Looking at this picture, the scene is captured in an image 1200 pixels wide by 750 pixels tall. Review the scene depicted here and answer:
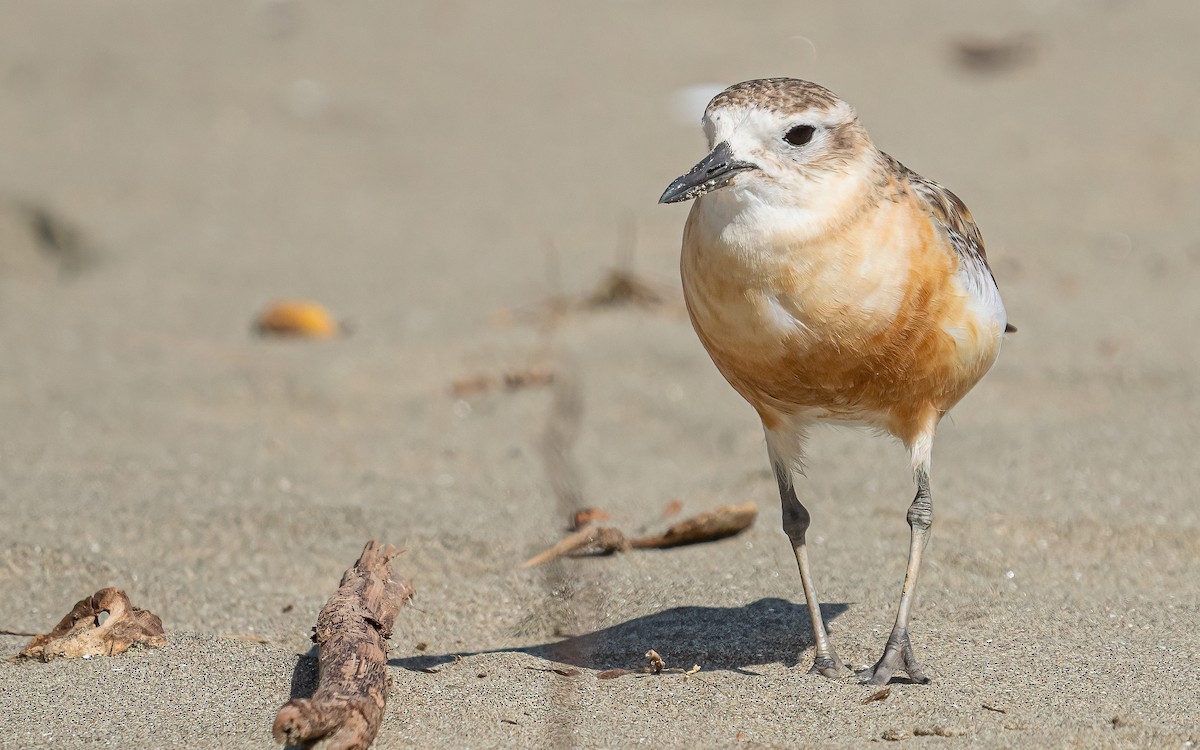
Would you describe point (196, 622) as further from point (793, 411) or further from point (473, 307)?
point (473, 307)

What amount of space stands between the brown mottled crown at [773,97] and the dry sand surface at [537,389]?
1.64 meters

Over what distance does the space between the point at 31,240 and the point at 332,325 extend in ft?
8.64

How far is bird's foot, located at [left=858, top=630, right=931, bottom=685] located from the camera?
13.3ft

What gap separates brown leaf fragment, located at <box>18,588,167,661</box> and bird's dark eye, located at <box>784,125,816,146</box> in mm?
2387

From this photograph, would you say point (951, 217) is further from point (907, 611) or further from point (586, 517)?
point (586, 517)

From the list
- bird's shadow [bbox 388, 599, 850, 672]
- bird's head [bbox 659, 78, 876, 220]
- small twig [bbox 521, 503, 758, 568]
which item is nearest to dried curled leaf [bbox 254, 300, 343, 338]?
small twig [bbox 521, 503, 758, 568]

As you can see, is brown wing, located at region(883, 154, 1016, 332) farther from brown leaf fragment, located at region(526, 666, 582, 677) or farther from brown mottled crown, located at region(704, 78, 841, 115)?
brown leaf fragment, located at region(526, 666, 582, 677)

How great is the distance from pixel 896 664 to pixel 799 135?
1555 millimetres

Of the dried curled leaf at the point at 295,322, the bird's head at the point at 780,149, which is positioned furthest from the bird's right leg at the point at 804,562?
the dried curled leaf at the point at 295,322

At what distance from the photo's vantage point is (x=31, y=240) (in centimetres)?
938

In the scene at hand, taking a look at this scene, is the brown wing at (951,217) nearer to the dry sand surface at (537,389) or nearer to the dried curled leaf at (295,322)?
the dry sand surface at (537,389)

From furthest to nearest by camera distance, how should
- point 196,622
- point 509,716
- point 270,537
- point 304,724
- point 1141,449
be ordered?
point 1141,449
point 270,537
point 196,622
point 509,716
point 304,724

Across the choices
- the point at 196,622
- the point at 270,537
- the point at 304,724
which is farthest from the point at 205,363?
the point at 304,724

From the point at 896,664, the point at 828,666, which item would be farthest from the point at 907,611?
the point at 828,666
